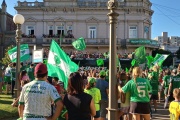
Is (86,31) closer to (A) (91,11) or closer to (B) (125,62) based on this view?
(A) (91,11)

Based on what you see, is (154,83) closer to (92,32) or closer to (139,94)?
(139,94)

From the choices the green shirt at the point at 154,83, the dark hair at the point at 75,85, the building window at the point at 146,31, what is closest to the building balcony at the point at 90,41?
the building window at the point at 146,31

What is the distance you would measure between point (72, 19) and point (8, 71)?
29183mm

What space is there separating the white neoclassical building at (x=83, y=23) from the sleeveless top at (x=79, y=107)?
39.8 meters

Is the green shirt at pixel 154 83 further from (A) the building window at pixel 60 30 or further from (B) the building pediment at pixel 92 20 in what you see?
(A) the building window at pixel 60 30

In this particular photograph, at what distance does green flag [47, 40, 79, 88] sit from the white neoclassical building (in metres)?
36.0

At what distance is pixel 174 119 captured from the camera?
655cm

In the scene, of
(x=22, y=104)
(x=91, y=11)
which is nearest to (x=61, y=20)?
(x=91, y=11)

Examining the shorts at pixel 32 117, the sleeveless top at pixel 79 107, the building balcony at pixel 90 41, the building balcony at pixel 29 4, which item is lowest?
the shorts at pixel 32 117

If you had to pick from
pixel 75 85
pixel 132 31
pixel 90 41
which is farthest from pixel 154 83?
pixel 132 31

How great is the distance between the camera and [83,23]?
151 ft

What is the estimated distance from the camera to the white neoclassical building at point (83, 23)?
4500 centimetres

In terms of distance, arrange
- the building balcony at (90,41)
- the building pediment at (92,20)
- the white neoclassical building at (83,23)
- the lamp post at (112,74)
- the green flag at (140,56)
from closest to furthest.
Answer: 1. the lamp post at (112,74)
2. the green flag at (140,56)
3. the building balcony at (90,41)
4. the white neoclassical building at (83,23)
5. the building pediment at (92,20)

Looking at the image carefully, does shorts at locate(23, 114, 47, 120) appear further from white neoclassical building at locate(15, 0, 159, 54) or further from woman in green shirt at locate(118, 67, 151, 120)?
white neoclassical building at locate(15, 0, 159, 54)
